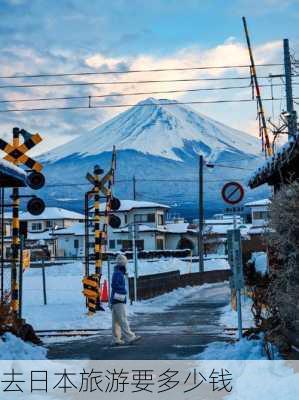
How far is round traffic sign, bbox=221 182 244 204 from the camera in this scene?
11750 mm

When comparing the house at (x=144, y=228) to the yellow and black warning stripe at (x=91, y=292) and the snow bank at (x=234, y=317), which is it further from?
the yellow and black warning stripe at (x=91, y=292)

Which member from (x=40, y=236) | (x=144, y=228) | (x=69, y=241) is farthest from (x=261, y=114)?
(x=40, y=236)

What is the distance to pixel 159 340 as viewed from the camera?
12.2m

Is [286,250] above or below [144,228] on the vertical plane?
below

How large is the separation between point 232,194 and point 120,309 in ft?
9.78

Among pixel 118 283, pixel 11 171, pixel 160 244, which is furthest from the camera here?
pixel 160 244

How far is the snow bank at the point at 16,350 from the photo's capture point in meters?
8.89

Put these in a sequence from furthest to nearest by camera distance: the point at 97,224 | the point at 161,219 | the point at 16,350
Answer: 1. the point at 161,219
2. the point at 97,224
3. the point at 16,350

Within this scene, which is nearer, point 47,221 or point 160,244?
point 160,244

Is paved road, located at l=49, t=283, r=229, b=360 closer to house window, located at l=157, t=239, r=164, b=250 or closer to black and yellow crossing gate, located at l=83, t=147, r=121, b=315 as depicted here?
black and yellow crossing gate, located at l=83, t=147, r=121, b=315

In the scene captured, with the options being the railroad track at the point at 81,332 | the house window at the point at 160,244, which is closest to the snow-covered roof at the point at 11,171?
the railroad track at the point at 81,332

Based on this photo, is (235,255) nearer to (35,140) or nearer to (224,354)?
(224,354)

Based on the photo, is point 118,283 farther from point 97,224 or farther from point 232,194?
point 97,224

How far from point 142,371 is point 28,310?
987 centimetres
